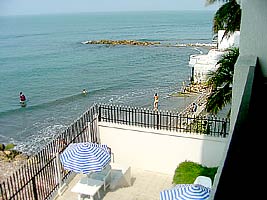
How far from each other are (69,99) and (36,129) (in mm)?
10458

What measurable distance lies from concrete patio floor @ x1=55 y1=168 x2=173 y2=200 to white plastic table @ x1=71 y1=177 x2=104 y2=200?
17.4 inches

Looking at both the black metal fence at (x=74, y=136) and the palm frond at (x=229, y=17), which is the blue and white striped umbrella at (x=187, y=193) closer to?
the black metal fence at (x=74, y=136)

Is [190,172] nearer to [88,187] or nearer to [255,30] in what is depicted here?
[88,187]

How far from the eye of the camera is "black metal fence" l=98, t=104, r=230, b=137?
1065 cm

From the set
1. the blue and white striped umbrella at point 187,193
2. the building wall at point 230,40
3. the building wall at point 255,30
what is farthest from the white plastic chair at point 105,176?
the building wall at point 230,40

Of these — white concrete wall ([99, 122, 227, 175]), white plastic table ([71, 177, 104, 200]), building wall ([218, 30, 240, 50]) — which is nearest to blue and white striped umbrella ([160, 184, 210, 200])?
white plastic table ([71, 177, 104, 200])

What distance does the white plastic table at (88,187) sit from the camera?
30.5ft

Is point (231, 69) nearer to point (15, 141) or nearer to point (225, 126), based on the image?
point (225, 126)

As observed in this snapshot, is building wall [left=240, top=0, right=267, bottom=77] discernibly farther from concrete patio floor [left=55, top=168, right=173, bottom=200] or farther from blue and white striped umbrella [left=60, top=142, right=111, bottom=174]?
concrete patio floor [left=55, top=168, right=173, bottom=200]

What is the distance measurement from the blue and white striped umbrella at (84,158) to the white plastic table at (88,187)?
2.50 ft

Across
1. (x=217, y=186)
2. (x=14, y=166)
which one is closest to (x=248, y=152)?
(x=217, y=186)

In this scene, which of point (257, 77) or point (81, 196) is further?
point (81, 196)

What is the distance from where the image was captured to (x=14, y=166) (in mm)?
20500

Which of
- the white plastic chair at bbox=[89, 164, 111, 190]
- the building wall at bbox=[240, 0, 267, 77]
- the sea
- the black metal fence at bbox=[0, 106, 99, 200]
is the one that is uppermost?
the building wall at bbox=[240, 0, 267, 77]
